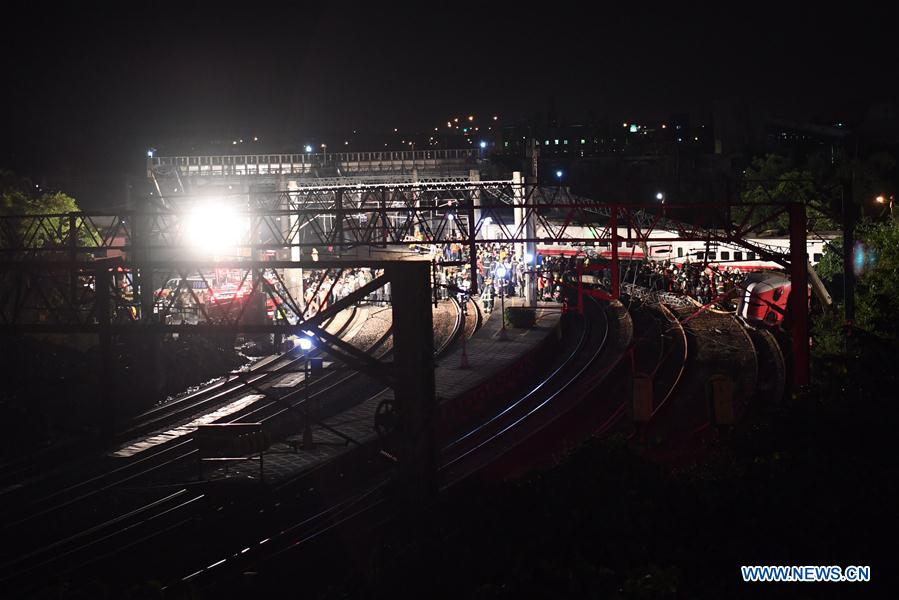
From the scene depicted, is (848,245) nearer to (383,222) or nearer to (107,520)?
(383,222)

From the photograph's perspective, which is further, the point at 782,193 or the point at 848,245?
the point at 782,193

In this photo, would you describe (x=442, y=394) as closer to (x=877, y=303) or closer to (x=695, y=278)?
(x=877, y=303)

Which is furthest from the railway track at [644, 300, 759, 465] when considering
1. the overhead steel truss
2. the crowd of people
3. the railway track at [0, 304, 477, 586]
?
the railway track at [0, 304, 477, 586]

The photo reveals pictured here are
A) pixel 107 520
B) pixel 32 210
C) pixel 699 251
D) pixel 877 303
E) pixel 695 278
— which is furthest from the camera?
pixel 32 210

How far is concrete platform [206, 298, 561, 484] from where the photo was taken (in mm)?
14508

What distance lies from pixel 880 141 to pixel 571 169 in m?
28.1

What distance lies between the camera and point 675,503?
7.57 metres

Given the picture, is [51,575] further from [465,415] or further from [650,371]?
[650,371]

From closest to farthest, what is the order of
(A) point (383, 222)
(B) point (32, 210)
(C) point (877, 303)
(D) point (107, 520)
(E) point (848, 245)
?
(D) point (107, 520), (C) point (877, 303), (E) point (848, 245), (A) point (383, 222), (B) point (32, 210)

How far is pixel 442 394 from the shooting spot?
19.0 meters

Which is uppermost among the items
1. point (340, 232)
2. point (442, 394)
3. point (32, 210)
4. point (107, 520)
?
point (32, 210)

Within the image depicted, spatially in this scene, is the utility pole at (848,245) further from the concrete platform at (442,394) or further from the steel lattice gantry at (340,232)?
the concrete platform at (442,394)

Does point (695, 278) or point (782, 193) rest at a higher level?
point (782, 193)

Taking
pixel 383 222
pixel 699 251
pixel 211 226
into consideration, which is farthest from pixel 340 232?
pixel 699 251
